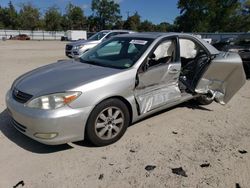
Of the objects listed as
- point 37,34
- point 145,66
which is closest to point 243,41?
point 145,66

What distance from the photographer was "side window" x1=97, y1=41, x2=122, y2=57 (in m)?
4.58

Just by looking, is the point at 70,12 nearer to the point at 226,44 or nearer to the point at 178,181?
the point at 226,44

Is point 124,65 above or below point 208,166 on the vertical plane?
above

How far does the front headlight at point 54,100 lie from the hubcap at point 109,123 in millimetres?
489

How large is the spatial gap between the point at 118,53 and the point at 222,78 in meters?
2.24

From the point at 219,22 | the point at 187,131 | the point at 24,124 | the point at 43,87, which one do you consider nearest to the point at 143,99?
the point at 187,131

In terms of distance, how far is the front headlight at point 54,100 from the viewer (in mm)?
3079

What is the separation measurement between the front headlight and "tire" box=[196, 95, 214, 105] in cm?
305

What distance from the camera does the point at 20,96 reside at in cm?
335

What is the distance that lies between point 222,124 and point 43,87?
315 centimetres

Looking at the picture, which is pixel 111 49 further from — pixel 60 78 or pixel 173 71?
pixel 60 78

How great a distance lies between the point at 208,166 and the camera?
10.2 feet

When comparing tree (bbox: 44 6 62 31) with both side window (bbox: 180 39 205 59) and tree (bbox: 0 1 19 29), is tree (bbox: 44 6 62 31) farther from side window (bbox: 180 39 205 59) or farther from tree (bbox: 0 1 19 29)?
side window (bbox: 180 39 205 59)

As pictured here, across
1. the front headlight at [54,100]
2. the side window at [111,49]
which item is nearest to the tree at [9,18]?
the side window at [111,49]
